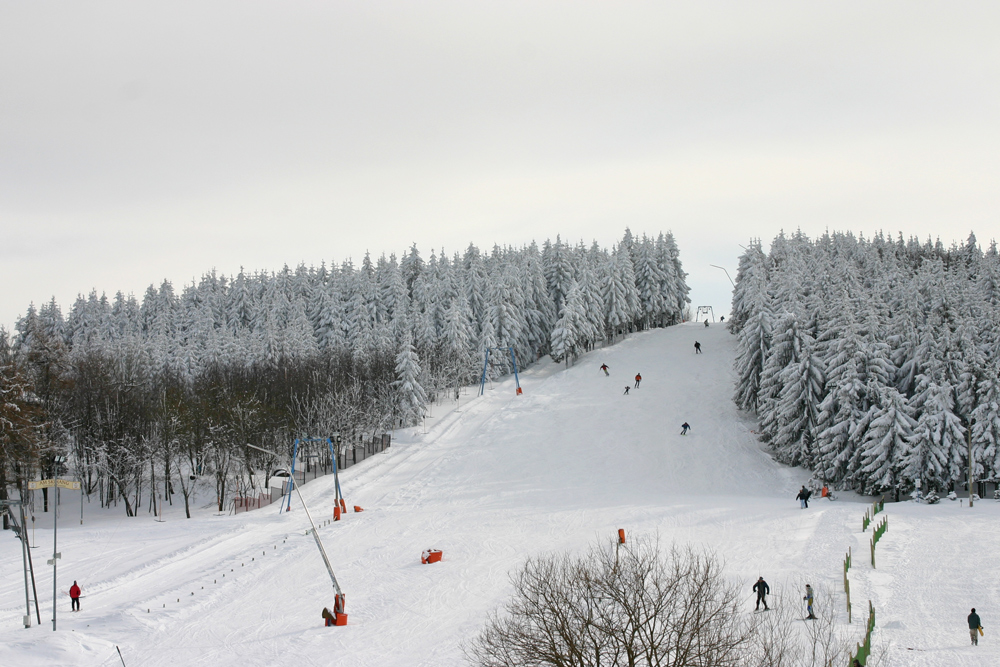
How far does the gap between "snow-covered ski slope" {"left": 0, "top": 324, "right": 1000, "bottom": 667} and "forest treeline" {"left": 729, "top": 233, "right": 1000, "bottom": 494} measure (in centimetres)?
277

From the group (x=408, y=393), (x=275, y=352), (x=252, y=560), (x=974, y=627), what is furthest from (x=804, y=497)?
(x=275, y=352)

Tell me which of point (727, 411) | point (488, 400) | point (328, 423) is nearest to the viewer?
point (328, 423)

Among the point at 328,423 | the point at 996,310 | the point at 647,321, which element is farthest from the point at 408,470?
the point at 647,321

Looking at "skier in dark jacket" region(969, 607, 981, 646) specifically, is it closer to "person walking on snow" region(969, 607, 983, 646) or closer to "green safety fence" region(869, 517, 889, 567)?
"person walking on snow" region(969, 607, 983, 646)

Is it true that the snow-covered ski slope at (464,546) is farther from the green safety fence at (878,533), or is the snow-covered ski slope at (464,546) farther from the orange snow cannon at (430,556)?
the orange snow cannon at (430,556)

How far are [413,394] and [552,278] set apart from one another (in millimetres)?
40020

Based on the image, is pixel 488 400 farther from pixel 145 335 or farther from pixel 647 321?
pixel 145 335

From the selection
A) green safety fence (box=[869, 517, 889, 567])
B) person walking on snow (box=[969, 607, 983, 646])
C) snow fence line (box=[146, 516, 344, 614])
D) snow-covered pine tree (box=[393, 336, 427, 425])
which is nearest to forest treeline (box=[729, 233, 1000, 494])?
green safety fence (box=[869, 517, 889, 567])

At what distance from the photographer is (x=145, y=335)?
379 feet

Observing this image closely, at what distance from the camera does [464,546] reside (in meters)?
36.8

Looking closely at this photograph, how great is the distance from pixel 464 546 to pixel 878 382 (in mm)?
28173

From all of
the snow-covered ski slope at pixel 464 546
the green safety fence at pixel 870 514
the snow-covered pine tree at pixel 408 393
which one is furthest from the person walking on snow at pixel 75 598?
the snow-covered pine tree at pixel 408 393

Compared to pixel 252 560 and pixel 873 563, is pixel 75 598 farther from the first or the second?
pixel 873 563

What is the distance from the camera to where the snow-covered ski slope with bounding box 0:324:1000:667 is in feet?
82.9
